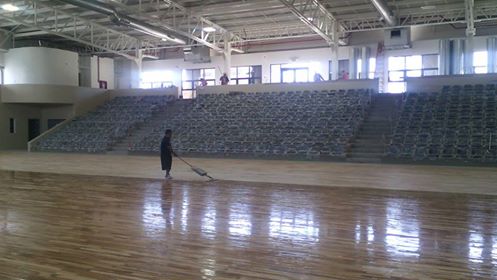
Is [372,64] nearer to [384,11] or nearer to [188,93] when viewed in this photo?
[384,11]

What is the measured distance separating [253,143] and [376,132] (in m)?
4.80

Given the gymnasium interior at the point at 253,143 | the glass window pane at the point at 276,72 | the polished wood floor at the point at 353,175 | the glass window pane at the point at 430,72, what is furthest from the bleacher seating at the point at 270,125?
the glass window pane at the point at 430,72

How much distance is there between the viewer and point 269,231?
5012mm

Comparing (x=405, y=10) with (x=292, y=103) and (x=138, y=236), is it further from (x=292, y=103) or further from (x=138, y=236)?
(x=138, y=236)

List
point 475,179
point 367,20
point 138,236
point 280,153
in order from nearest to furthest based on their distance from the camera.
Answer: point 138,236 < point 475,179 < point 280,153 < point 367,20

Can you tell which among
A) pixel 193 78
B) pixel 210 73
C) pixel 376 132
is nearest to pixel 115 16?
pixel 376 132

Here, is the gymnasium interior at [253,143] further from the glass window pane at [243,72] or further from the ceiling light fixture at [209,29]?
the ceiling light fixture at [209,29]

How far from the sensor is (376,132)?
16.6m

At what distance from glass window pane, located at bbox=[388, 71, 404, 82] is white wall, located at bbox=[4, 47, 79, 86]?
18.0m

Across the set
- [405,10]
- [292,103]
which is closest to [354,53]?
[405,10]

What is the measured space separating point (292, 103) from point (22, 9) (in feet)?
43.1

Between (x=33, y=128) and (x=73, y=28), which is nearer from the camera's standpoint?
(x=73, y=28)

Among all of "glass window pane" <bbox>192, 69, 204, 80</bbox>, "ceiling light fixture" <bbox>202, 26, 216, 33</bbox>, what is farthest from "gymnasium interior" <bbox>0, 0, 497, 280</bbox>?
"ceiling light fixture" <bbox>202, 26, 216, 33</bbox>

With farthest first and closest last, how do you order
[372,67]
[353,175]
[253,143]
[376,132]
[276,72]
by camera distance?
[276,72]
[372,67]
[253,143]
[376,132]
[353,175]
